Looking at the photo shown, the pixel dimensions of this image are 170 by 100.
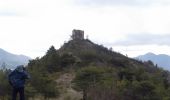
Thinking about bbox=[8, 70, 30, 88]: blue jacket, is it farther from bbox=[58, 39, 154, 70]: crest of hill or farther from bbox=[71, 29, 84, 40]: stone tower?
bbox=[71, 29, 84, 40]: stone tower

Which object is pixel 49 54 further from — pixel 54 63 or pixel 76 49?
pixel 76 49

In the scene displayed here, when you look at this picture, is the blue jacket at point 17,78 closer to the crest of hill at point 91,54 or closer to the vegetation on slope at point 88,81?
the vegetation on slope at point 88,81

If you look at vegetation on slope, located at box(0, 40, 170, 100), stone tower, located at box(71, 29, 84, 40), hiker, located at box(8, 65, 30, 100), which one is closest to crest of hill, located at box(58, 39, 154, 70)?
vegetation on slope, located at box(0, 40, 170, 100)

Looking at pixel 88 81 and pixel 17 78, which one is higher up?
pixel 88 81

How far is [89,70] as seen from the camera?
123ft

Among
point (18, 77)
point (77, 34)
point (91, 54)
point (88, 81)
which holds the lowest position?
point (18, 77)

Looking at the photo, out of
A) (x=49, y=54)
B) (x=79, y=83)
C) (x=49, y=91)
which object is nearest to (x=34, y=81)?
(x=49, y=91)

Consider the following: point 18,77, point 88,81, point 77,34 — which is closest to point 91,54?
point 77,34

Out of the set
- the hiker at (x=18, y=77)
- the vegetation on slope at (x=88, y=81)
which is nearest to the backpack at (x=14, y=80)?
the hiker at (x=18, y=77)

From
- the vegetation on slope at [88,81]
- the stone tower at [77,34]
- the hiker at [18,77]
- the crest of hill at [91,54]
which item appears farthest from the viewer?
the stone tower at [77,34]

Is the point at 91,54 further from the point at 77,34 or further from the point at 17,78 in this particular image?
the point at 17,78

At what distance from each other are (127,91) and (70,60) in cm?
2303

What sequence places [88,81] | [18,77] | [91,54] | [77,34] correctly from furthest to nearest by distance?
Answer: [77,34] → [91,54] → [88,81] → [18,77]

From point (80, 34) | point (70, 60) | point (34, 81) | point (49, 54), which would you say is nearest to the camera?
point (34, 81)
